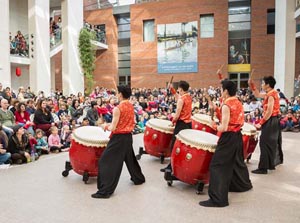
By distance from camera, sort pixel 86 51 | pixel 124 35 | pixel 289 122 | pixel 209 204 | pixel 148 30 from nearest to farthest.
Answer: pixel 209 204, pixel 289 122, pixel 86 51, pixel 148 30, pixel 124 35

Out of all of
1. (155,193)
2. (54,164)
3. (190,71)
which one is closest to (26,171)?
(54,164)

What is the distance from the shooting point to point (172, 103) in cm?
1634

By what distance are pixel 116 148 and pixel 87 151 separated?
2.18ft

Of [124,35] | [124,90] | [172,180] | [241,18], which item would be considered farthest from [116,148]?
[124,35]

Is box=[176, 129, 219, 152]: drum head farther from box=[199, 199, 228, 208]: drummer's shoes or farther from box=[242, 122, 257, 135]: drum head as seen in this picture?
box=[242, 122, 257, 135]: drum head

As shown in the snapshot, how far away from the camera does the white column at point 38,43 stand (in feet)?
44.1

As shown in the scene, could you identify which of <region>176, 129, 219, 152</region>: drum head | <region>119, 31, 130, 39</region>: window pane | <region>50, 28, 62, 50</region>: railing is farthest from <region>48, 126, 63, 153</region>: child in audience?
<region>119, 31, 130, 39</region>: window pane

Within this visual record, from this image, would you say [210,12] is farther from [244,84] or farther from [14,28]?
[14,28]

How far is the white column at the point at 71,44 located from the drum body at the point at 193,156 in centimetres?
1291

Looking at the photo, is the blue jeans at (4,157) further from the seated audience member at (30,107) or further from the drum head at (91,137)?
the seated audience member at (30,107)

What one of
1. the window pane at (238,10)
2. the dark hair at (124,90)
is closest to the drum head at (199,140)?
the dark hair at (124,90)

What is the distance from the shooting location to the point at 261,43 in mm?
20328

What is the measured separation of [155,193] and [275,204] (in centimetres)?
153

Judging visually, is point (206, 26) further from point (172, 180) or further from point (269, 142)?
point (172, 180)
